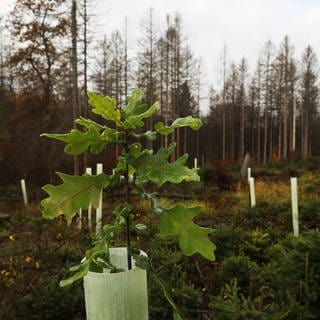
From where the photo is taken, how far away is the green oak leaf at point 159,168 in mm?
931

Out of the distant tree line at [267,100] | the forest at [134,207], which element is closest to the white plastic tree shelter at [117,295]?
the forest at [134,207]

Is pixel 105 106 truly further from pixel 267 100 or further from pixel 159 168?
pixel 267 100

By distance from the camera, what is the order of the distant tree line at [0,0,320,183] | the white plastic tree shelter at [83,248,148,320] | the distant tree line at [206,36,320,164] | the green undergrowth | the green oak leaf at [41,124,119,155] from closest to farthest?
the white plastic tree shelter at [83,248,148,320]
the green oak leaf at [41,124,119,155]
the green undergrowth
the distant tree line at [0,0,320,183]
the distant tree line at [206,36,320,164]

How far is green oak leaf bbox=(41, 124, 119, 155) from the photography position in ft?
3.19

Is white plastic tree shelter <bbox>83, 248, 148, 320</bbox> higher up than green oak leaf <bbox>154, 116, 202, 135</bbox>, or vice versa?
green oak leaf <bbox>154, 116, 202, 135</bbox>

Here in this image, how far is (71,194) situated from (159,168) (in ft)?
0.78

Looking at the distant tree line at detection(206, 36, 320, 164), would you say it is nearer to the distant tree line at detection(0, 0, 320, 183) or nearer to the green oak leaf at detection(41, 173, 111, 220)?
the distant tree line at detection(0, 0, 320, 183)

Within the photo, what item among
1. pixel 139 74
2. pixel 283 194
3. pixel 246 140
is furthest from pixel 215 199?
pixel 246 140

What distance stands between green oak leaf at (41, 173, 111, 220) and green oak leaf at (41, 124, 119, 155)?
0.08 meters

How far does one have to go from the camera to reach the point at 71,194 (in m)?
0.98

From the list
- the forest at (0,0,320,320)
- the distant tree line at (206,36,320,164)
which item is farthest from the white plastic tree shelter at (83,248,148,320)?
the distant tree line at (206,36,320,164)

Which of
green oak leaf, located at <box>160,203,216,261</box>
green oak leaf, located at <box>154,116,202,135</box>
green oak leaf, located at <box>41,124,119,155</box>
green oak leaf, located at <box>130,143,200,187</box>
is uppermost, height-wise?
green oak leaf, located at <box>154,116,202,135</box>

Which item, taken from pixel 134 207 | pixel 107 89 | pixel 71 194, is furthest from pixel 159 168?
pixel 107 89

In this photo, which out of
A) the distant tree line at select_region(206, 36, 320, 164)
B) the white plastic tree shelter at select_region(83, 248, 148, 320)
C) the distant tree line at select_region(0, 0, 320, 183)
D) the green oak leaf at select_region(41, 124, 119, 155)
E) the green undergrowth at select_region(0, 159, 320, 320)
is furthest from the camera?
the distant tree line at select_region(206, 36, 320, 164)
